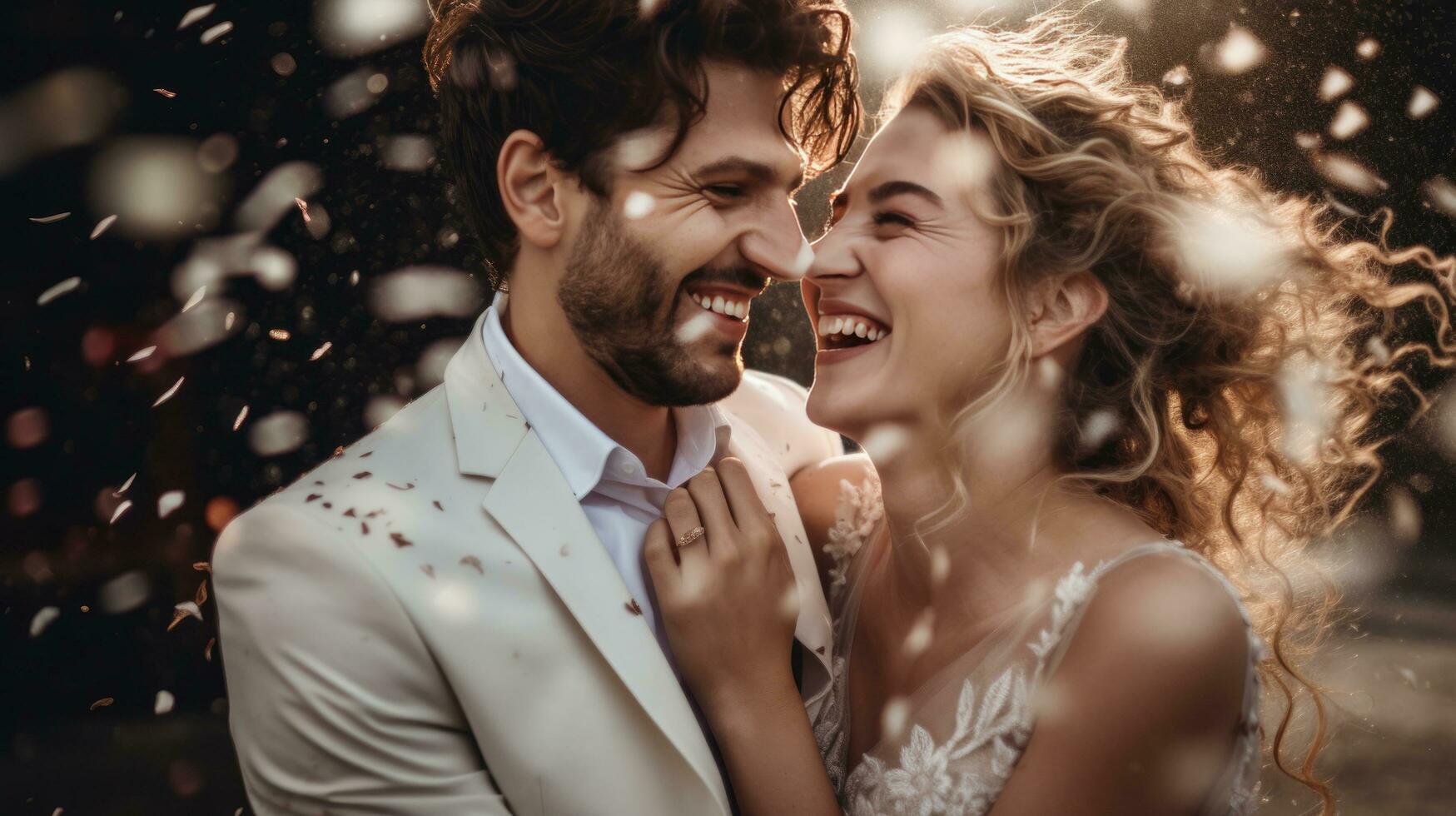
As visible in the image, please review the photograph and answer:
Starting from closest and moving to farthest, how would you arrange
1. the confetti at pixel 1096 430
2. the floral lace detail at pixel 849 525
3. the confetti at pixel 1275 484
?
the confetti at pixel 1096 430, the confetti at pixel 1275 484, the floral lace detail at pixel 849 525

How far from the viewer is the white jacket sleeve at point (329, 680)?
1609mm

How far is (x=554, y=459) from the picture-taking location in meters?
1.94

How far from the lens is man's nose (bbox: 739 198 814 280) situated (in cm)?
207

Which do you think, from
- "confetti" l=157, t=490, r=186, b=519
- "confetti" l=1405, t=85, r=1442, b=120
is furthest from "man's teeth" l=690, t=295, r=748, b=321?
"confetti" l=1405, t=85, r=1442, b=120

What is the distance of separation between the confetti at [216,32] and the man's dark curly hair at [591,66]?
127 cm

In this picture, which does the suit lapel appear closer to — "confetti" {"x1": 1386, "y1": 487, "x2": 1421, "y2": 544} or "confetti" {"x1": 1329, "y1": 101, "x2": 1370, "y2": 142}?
"confetti" {"x1": 1329, "y1": 101, "x2": 1370, "y2": 142}

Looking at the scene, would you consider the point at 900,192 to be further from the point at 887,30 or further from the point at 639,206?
the point at 887,30

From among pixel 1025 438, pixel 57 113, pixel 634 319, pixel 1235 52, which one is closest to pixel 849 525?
pixel 1025 438

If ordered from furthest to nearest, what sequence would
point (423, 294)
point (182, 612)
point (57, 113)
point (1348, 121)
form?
point (1348, 121) → point (182, 612) → point (423, 294) → point (57, 113)

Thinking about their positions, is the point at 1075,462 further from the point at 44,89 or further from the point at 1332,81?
the point at 44,89

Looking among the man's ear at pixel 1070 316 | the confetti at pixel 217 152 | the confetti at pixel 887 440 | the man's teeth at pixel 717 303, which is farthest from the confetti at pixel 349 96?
the man's ear at pixel 1070 316

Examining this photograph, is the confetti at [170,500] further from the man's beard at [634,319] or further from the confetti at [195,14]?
the man's beard at [634,319]

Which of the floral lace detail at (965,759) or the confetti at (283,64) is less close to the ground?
the confetti at (283,64)

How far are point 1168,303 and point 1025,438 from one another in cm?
42
